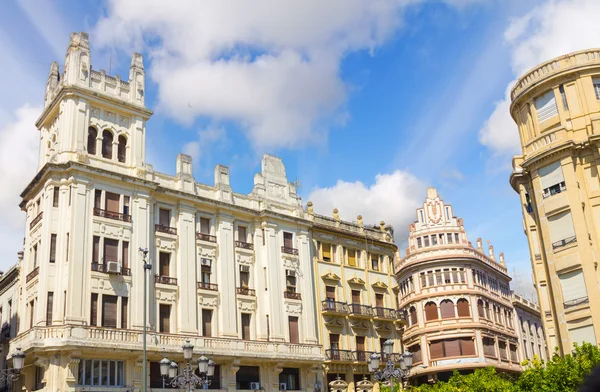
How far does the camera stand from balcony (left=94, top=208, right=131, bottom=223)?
3497cm

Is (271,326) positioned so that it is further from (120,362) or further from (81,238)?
(81,238)

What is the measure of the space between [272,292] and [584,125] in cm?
2090

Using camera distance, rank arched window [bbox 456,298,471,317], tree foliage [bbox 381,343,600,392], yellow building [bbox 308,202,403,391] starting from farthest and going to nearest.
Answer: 1. arched window [bbox 456,298,471,317]
2. yellow building [bbox 308,202,403,391]
3. tree foliage [bbox 381,343,600,392]

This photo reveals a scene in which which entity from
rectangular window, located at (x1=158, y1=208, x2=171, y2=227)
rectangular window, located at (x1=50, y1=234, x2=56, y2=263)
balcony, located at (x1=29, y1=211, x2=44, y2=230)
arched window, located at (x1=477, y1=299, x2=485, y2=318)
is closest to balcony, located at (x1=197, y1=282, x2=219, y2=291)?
rectangular window, located at (x1=158, y1=208, x2=171, y2=227)

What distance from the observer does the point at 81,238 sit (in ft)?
111

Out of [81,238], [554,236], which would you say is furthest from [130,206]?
[554,236]

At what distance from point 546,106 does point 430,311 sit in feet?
108

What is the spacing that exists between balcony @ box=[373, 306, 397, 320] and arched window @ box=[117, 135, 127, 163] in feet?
68.0

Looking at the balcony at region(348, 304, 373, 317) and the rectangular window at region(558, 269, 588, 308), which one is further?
the balcony at region(348, 304, 373, 317)

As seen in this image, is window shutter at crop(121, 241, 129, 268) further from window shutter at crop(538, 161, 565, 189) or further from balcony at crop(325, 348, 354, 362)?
window shutter at crop(538, 161, 565, 189)

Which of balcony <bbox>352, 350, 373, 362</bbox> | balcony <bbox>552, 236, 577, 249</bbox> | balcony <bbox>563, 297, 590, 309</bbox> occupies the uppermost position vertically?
balcony <bbox>552, 236, 577, 249</bbox>

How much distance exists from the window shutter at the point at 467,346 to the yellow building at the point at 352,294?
624 inches

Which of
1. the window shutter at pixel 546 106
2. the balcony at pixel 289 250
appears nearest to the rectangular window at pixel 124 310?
the balcony at pixel 289 250

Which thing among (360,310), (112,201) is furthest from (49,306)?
(360,310)
